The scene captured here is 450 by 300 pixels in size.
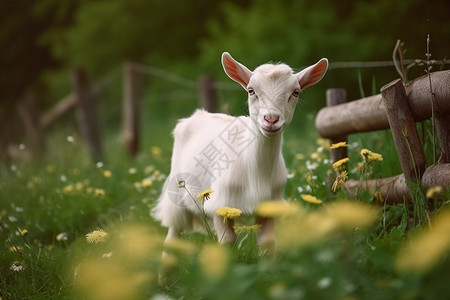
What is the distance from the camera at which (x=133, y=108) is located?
32.8 feet

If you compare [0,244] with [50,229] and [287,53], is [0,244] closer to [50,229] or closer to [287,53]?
[50,229]

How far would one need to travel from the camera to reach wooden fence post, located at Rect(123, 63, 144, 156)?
9.91 m

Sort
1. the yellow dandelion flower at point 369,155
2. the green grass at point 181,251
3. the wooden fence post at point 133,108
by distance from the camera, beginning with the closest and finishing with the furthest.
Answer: the green grass at point 181,251 → the yellow dandelion flower at point 369,155 → the wooden fence post at point 133,108

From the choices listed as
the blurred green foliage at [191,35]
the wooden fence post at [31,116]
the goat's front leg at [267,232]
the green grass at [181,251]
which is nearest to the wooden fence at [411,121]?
the green grass at [181,251]

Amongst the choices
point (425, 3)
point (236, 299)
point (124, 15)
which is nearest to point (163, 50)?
point (124, 15)

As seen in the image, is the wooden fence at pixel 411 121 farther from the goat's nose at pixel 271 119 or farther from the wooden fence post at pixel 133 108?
the wooden fence post at pixel 133 108

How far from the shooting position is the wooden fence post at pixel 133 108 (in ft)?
32.5

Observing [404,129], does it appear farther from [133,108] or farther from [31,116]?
[31,116]

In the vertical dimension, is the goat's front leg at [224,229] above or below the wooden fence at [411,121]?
below

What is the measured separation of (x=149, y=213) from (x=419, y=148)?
2473 millimetres

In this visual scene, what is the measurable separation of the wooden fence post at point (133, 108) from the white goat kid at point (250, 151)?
6.14 m

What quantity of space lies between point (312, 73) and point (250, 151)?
24.1 inches

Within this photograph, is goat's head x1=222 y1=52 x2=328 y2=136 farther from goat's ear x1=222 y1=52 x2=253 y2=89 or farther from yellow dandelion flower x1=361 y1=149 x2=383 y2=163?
yellow dandelion flower x1=361 y1=149 x2=383 y2=163

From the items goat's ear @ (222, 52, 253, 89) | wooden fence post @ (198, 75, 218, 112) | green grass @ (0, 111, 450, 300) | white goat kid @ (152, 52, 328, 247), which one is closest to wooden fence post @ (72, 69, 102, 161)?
green grass @ (0, 111, 450, 300)
